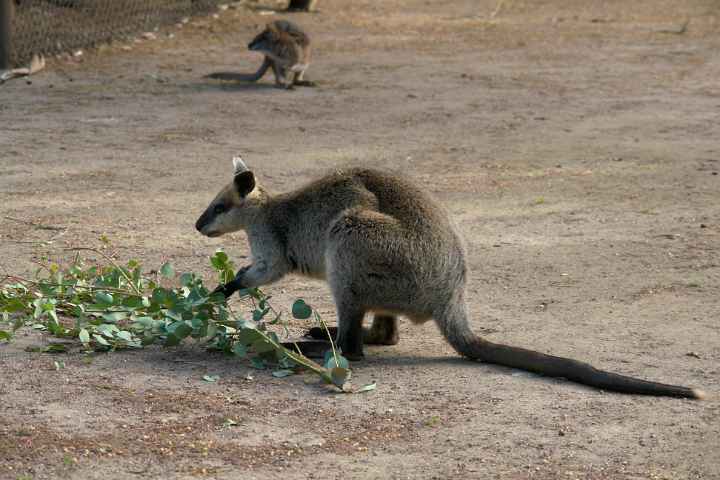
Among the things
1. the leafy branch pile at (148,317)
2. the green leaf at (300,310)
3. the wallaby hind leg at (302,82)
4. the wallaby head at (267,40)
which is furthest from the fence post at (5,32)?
the green leaf at (300,310)

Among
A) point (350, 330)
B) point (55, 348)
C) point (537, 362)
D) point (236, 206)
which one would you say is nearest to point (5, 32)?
point (236, 206)

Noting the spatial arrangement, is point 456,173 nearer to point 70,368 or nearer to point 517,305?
point 517,305

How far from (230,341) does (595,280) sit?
6.87 ft

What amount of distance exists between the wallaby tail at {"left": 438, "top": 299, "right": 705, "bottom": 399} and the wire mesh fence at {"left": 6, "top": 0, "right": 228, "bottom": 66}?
790 cm

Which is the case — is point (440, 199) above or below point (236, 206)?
below

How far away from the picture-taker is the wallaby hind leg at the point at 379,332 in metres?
5.15

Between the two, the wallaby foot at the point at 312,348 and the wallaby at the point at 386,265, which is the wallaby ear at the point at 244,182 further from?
the wallaby foot at the point at 312,348

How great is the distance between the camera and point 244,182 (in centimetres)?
533

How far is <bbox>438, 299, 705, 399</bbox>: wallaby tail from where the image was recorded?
14.5ft

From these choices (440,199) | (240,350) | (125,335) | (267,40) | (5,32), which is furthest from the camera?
(267,40)

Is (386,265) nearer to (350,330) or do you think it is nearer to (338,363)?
(350,330)

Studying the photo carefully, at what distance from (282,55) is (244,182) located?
19.3 ft

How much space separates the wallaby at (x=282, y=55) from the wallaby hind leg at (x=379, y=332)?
6.20 m

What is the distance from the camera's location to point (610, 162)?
8609mm
